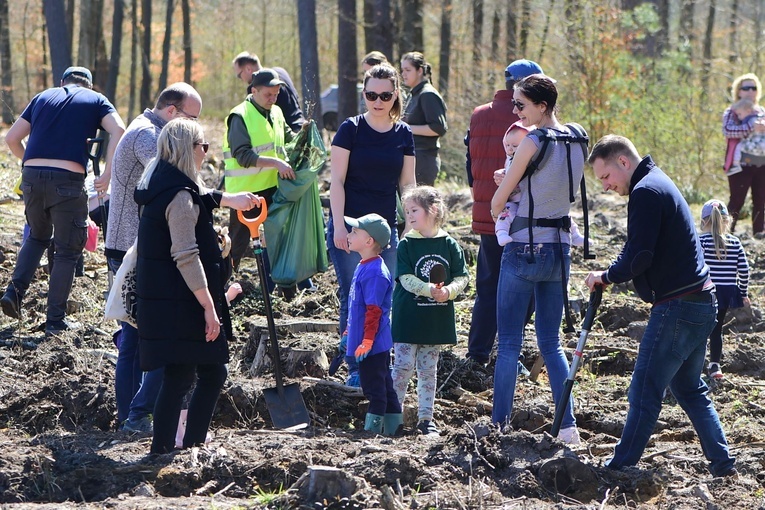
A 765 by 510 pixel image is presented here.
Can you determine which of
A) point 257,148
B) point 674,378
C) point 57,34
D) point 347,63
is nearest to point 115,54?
point 347,63

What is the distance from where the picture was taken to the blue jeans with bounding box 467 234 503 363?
22.8ft

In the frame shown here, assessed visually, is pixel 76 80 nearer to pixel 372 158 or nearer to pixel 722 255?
pixel 372 158

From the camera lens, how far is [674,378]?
5.17m

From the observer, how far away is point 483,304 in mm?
7027

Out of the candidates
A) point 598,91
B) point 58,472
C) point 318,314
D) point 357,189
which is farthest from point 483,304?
point 598,91

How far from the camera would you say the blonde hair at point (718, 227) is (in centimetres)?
675

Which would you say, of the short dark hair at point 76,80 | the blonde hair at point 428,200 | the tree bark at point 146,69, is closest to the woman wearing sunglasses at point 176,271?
the blonde hair at point 428,200

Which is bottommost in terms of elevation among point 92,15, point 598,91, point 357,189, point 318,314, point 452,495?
point 452,495

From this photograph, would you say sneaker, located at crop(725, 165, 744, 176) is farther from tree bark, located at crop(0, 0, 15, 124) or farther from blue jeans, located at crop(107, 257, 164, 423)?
tree bark, located at crop(0, 0, 15, 124)

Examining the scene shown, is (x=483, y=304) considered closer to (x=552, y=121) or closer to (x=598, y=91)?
(x=552, y=121)

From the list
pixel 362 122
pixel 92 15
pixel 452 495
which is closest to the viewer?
pixel 452 495

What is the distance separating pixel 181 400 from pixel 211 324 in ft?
1.56

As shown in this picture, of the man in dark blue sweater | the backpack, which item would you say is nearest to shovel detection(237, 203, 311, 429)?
the backpack

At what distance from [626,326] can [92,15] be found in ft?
59.6
